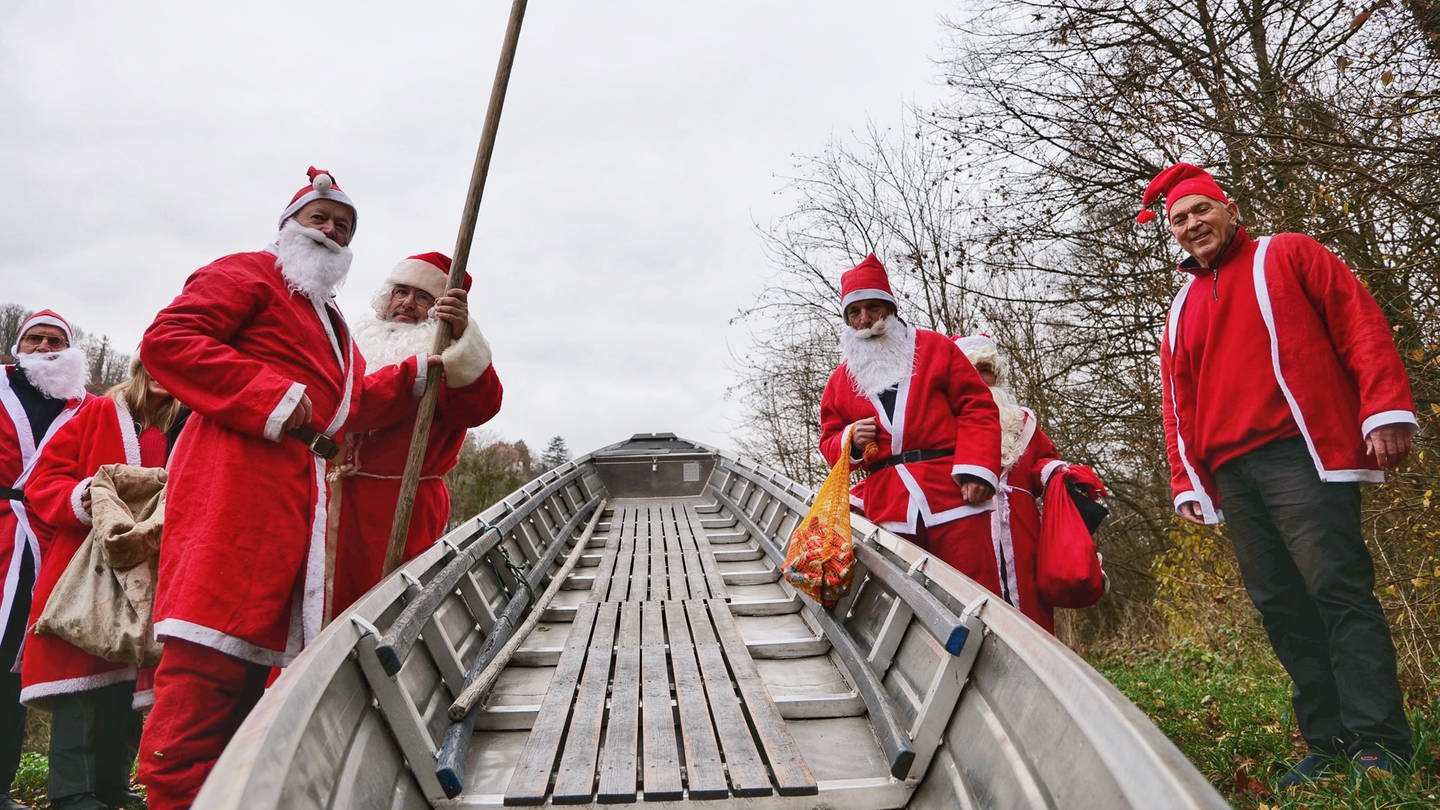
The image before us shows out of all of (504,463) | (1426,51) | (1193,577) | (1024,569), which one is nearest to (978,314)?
(1193,577)

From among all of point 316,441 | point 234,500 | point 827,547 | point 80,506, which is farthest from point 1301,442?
point 80,506

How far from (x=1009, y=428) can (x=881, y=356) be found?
2.23 ft

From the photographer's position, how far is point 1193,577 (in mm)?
7445

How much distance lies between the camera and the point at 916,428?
10.8ft

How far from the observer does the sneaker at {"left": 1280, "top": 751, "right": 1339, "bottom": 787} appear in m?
2.25

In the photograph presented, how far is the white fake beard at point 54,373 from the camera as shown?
3691 mm

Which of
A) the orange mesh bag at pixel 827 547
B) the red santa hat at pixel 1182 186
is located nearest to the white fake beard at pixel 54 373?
the orange mesh bag at pixel 827 547

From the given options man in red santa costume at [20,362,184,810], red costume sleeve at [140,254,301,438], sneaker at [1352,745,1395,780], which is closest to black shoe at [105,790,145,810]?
man in red santa costume at [20,362,184,810]

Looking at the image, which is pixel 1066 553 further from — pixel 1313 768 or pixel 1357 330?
pixel 1357 330

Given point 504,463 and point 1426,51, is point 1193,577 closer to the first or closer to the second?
point 1426,51

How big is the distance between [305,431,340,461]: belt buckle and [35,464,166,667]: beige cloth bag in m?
0.81

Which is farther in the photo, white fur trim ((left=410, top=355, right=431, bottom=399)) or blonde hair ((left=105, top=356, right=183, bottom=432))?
blonde hair ((left=105, top=356, right=183, bottom=432))

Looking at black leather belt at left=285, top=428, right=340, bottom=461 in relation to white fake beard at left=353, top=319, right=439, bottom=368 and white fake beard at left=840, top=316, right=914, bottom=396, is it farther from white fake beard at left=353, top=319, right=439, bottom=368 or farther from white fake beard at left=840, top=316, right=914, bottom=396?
white fake beard at left=840, top=316, right=914, bottom=396

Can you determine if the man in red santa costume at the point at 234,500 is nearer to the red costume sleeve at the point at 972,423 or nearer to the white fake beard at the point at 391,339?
the white fake beard at the point at 391,339
